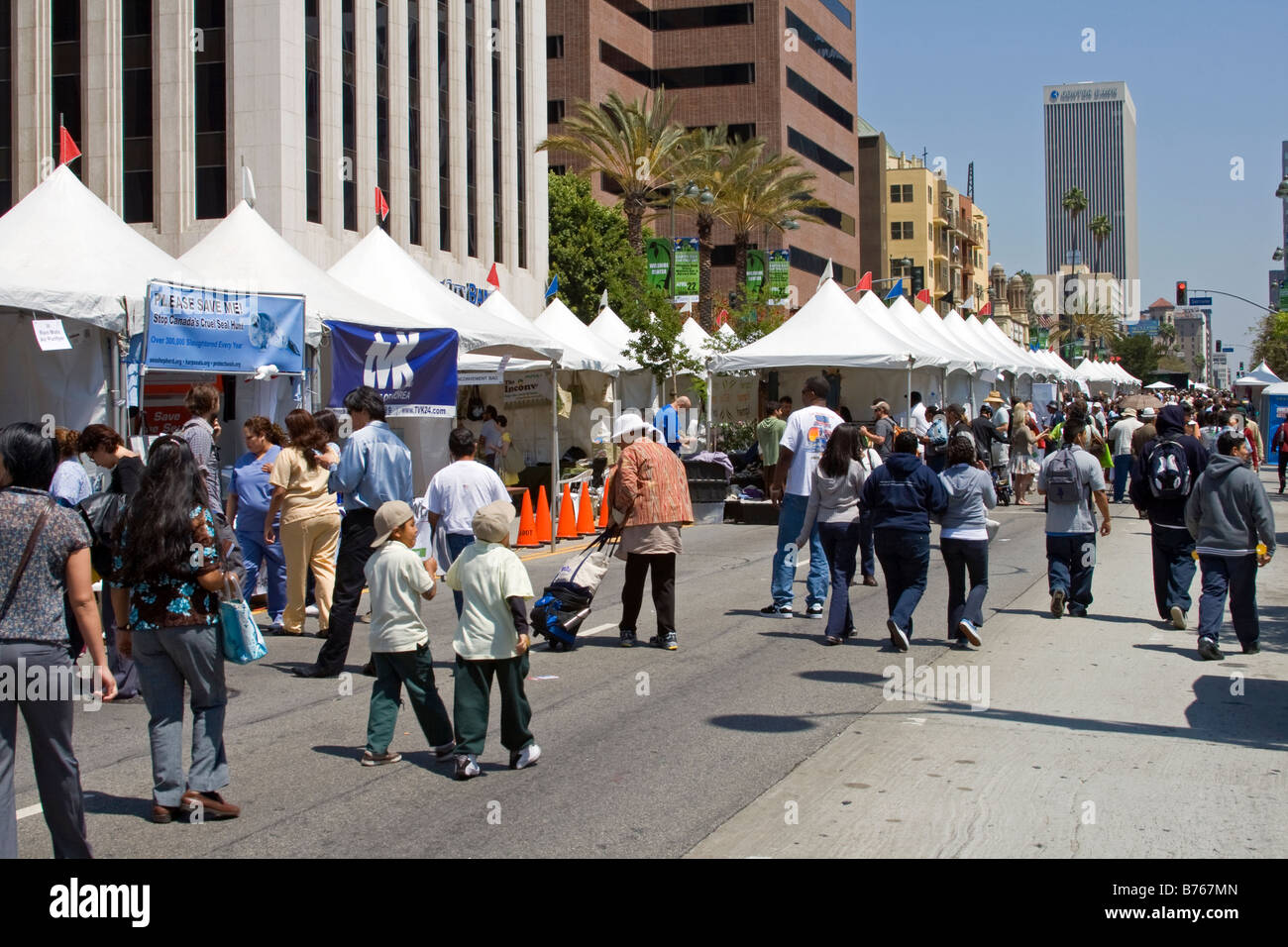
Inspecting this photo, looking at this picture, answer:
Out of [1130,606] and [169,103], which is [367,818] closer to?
[1130,606]

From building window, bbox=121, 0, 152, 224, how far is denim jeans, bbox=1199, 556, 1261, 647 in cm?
3004

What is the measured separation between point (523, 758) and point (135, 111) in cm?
3096

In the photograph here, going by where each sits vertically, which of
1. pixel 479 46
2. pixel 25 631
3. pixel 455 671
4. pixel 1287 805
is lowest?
pixel 1287 805

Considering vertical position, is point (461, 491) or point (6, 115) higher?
point (6, 115)

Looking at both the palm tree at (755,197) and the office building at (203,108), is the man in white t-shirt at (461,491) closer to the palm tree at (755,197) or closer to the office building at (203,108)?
the office building at (203,108)

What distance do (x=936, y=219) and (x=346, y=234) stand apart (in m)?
75.3

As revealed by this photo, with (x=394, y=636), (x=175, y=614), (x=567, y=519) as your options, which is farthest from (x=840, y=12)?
(x=175, y=614)

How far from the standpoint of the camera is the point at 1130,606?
39.4 feet

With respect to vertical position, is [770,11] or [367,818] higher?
Answer: [770,11]

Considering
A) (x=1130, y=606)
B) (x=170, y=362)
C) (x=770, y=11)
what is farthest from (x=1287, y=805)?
(x=770, y=11)

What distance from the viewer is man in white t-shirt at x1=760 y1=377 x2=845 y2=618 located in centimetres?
1105

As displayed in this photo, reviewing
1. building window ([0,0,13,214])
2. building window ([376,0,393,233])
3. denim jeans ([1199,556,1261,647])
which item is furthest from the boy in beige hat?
building window ([376,0,393,233])

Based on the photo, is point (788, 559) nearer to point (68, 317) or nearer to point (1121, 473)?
point (68, 317)

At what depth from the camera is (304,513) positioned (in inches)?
400
